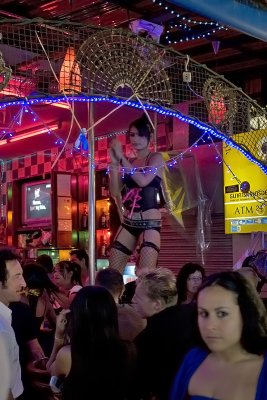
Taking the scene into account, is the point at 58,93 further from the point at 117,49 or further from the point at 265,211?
the point at 265,211

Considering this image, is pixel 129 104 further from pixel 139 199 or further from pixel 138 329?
pixel 138 329

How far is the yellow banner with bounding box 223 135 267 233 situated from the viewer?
585 centimetres

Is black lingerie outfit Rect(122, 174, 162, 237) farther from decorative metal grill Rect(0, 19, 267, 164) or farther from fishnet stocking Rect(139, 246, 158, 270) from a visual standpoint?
decorative metal grill Rect(0, 19, 267, 164)

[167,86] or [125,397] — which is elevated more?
[167,86]

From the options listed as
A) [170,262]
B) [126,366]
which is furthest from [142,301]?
[170,262]

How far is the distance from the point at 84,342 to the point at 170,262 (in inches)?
192

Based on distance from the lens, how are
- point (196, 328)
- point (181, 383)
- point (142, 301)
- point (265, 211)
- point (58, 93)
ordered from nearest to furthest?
point (181, 383) < point (196, 328) < point (142, 301) < point (58, 93) < point (265, 211)

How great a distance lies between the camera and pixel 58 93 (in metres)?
3.34

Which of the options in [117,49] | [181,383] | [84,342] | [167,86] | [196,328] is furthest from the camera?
[167,86]

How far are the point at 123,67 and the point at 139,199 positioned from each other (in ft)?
3.57

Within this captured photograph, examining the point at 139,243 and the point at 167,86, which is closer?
the point at 167,86

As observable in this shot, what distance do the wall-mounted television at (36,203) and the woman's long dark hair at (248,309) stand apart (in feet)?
21.4

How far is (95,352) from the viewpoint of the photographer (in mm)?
2086

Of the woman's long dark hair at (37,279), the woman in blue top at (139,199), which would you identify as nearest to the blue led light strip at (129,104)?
the woman in blue top at (139,199)
